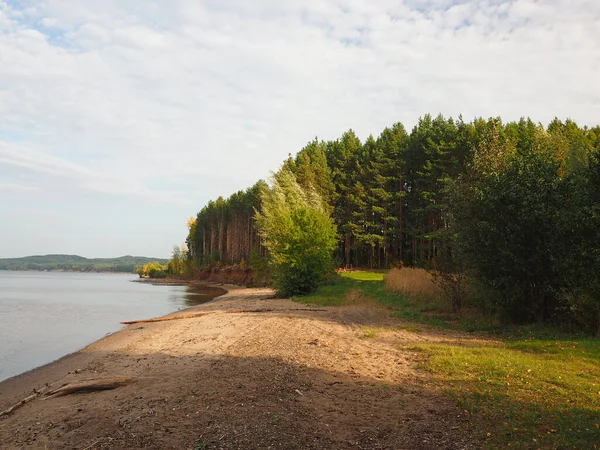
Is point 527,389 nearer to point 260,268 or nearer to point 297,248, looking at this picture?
point 297,248

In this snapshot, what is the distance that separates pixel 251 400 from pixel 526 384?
535 cm

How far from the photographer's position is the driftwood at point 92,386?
10.1m

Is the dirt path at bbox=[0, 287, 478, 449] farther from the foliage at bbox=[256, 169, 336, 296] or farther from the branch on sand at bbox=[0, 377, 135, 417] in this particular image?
the foliage at bbox=[256, 169, 336, 296]

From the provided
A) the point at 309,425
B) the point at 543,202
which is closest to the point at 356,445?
the point at 309,425

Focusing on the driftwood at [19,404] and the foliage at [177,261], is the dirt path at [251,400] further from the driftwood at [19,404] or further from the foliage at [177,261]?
the foliage at [177,261]

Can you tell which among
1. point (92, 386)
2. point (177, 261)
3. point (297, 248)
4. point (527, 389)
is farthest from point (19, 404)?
point (177, 261)

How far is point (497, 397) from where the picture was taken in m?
7.64

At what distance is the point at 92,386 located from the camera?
10203 mm

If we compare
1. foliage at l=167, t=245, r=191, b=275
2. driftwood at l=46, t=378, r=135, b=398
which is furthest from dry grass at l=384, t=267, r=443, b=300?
foliage at l=167, t=245, r=191, b=275

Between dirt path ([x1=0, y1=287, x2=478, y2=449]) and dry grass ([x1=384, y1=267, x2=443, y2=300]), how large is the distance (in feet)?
31.3

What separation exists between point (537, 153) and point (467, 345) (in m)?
9.15

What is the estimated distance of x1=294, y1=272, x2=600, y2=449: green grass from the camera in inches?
241

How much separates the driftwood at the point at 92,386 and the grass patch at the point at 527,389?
7.37 m

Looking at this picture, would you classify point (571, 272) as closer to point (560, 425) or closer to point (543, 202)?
point (543, 202)
